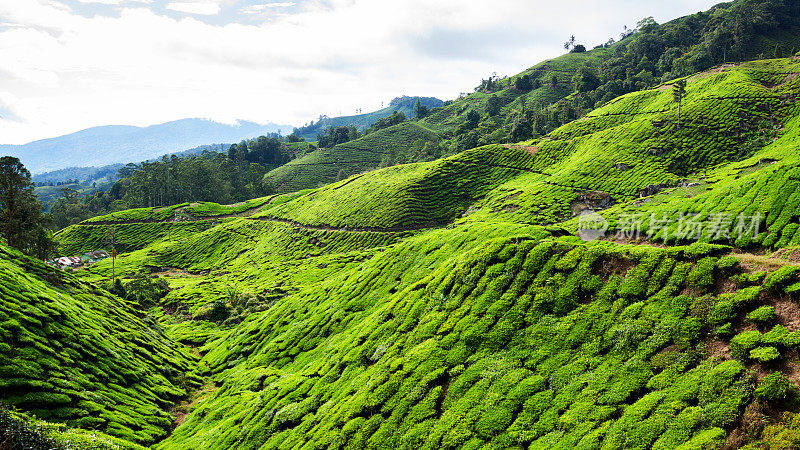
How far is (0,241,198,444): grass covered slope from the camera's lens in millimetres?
28203

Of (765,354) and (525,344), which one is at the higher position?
(765,354)

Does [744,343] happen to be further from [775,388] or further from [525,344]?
[525,344]

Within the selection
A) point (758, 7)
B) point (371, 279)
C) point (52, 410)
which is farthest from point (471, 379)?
point (758, 7)

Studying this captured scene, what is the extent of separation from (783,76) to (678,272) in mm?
154853

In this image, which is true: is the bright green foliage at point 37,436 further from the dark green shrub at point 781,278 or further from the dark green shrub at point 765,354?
the dark green shrub at point 781,278

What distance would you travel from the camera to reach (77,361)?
33.2 m

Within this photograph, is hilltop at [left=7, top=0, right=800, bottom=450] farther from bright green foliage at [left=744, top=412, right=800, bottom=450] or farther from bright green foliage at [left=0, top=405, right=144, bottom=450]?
bright green foliage at [left=0, top=405, right=144, bottom=450]

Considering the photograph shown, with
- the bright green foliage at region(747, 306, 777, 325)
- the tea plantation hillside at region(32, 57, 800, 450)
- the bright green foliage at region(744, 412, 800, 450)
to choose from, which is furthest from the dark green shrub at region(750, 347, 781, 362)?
the bright green foliage at region(744, 412, 800, 450)

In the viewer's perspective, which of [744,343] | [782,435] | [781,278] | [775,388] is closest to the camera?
[782,435]

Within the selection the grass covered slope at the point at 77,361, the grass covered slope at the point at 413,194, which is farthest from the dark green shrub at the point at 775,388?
the grass covered slope at the point at 413,194

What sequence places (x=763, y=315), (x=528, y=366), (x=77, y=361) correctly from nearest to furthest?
(x=763, y=315) < (x=528, y=366) < (x=77, y=361)

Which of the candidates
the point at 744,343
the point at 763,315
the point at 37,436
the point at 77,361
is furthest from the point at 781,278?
the point at 77,361

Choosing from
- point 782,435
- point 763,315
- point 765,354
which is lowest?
point 782,435

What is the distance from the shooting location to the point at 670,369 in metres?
16.6
